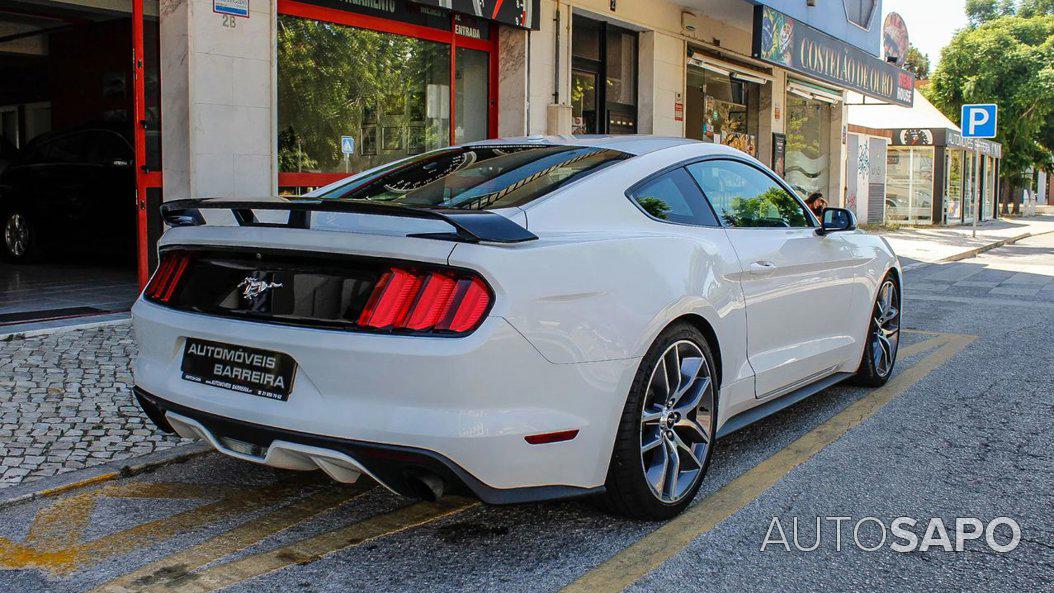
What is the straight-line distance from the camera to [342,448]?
3006 mm

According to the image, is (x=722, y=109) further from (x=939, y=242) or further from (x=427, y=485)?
(x=427, y=485)

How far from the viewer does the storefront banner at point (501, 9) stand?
10.2m

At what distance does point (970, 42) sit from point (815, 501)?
41.3 m

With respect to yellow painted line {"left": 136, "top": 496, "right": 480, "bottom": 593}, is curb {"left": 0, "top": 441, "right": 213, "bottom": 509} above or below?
above

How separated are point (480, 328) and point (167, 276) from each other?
1.44 meters

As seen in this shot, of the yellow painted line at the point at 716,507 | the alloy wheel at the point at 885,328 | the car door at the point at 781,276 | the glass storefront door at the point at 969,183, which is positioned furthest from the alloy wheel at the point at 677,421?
the glass storefront door at the point at 969,183

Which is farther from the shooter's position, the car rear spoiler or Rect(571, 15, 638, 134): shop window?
Rect(571, 15, 638, 134): shop window

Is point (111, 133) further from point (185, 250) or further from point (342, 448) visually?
point (342, 448)

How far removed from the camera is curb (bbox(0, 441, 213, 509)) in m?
3.96

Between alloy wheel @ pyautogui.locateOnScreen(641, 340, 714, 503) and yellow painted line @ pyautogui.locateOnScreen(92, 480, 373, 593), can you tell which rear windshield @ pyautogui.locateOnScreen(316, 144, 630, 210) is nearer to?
alloy wheel @ pyautogui.locateOnScreen(641, 340, 714, 503)

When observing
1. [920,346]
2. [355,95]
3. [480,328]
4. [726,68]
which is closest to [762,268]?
[480,328]

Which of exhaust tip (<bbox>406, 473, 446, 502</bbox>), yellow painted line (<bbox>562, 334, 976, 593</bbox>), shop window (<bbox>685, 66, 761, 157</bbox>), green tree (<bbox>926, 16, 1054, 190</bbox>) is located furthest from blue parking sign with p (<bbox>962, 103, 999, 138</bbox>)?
exhaust tip (<bbox>406, 473, 446, 502</bbox>)

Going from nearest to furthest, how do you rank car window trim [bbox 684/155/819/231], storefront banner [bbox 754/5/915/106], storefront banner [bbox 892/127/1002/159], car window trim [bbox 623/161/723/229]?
car window trim [bbox 623/161/723/229] → car window trim [bbox 684/155/819/231] → storefront banner [bbox 754/5/915/106] → storefront banner [bbox 892/127/1002/159]

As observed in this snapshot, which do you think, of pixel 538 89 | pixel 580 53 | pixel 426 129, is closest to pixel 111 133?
pixel 426 129
